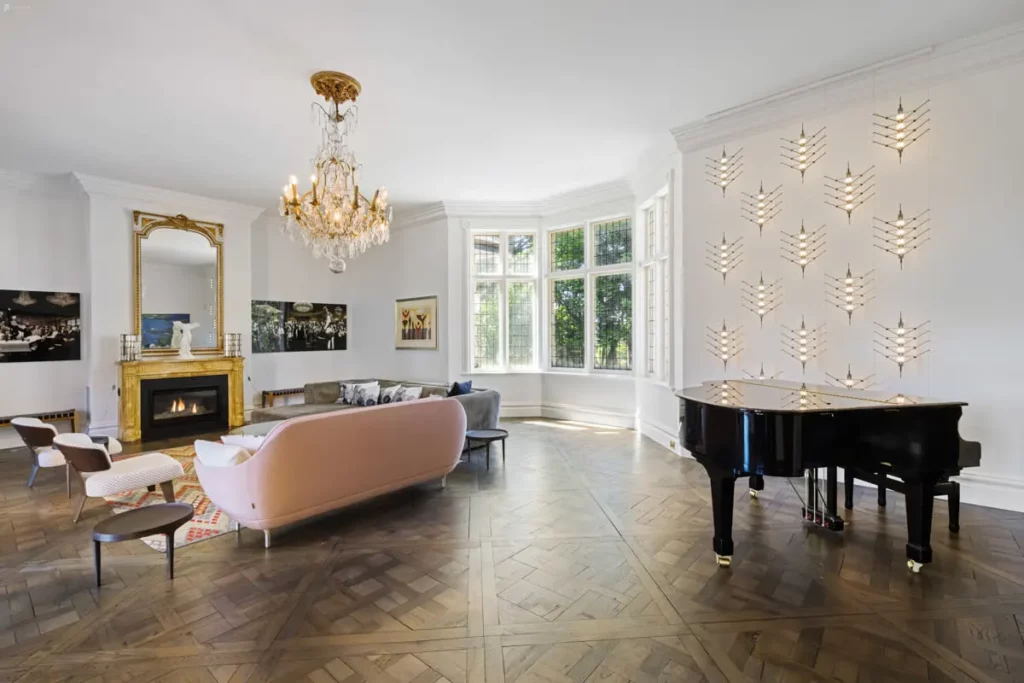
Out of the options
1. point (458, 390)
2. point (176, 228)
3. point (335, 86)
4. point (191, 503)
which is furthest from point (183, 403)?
point (335, 86)

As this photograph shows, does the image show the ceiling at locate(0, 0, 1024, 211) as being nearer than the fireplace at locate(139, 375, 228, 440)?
Yes

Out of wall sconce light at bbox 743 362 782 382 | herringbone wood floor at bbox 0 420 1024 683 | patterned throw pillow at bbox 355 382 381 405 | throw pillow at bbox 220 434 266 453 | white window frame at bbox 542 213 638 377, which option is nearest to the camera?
herringbone wood floor at bbox 0 420 1024 683

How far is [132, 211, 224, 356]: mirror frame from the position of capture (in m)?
7.21

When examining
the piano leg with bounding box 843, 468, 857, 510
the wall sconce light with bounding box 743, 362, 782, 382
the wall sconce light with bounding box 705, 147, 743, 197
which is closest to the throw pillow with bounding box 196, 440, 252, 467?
the piano leg with bounding box 843, 468, 857, 510

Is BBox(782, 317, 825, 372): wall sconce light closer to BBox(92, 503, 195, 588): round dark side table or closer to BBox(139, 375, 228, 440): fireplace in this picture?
BBox(92, 503, 195, 588): round dark side table

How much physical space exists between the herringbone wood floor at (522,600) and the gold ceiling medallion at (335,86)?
3648 millimetres

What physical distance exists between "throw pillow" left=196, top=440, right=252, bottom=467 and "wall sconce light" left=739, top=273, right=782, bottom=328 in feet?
15.7

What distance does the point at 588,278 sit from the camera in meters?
7.99

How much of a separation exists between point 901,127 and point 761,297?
1.82m

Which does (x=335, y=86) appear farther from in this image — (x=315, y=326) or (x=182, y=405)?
(x=315, y=326)

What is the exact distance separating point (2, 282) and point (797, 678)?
9326 mm

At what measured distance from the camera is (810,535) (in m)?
3.49

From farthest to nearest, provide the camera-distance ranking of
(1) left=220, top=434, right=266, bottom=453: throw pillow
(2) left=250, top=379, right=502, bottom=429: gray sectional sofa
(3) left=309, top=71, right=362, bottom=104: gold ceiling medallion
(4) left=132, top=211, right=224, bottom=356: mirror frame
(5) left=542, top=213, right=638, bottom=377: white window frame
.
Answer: (5) left=542, top=213, right=638, bottom=377: white window frame, (4) left=132, top=211, right=224, bottom=356: mirror frame, (2) left=250, top=379, right=502, bottom=429: gray sectional sofa, (3) left=309, top=71, right=362, bottom=104: gold ceiling medallion, (1) left=220, top=434, right=266, bottom=453: throw pillow

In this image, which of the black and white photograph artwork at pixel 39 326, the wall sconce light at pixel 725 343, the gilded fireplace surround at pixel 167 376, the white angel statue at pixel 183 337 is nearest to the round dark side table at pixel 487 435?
the wall sconce light at pixel 725 343
